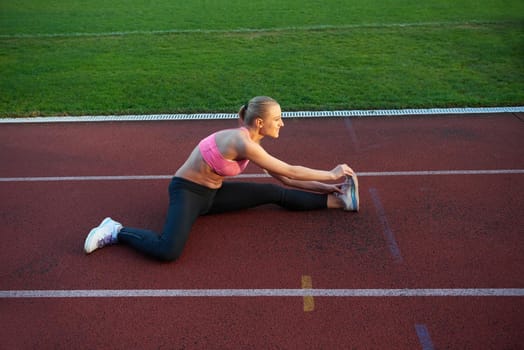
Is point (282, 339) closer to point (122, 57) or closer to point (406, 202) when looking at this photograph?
point (406, 202)

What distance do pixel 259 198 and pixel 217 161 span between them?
0.75 m

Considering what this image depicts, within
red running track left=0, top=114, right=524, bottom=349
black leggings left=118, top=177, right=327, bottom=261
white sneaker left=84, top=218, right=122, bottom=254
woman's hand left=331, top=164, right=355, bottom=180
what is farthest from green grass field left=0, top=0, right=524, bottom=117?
white sneaker left=84, top=218, right=122, bottom=254

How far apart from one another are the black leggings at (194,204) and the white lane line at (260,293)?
0.42 metres

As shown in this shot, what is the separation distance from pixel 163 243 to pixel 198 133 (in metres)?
3.16

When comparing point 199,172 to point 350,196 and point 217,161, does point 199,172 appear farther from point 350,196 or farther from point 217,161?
point 350,196

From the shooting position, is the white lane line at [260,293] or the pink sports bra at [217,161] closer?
the white lane line at [260,293]

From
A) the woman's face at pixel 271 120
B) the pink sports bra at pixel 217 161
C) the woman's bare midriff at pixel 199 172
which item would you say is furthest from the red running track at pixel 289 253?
the woman's face at pixel 271 120

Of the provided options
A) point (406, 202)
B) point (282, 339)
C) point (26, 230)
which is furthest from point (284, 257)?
point (26, 230)

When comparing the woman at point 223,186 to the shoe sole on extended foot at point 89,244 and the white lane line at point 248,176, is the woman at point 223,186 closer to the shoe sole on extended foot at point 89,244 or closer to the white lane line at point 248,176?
the shoe sole on extended foot at point 89,244

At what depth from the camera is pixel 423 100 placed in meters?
8.15

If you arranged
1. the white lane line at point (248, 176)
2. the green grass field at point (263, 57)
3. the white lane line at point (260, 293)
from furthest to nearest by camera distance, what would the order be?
the green grass field at point (263, 57), the white lane line at point (248, 176), the white lane line at point (260, 293)

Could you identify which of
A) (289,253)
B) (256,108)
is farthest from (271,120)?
(289,253)

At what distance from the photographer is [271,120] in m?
4.24

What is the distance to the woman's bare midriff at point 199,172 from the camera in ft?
14.8
